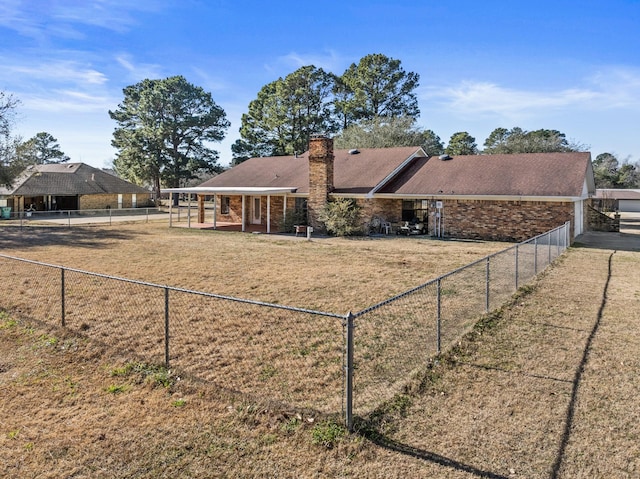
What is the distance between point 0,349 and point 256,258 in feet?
29.8

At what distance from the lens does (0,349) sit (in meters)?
6.97

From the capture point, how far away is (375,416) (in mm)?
4832

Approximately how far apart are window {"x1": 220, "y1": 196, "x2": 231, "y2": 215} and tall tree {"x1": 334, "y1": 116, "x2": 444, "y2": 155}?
50.4 feet

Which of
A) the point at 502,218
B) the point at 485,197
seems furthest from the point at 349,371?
the point at 502,218

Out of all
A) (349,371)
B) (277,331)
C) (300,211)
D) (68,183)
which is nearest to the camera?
(349,371)

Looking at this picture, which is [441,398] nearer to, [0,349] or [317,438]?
[317,438]

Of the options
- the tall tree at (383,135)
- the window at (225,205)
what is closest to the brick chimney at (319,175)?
the window at (225,205)

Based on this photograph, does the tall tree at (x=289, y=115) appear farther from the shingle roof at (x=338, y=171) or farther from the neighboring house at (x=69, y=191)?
the shingle roof at (x=338, y=171)

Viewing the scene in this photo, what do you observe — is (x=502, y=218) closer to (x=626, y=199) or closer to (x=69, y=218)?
(x=69, y=218)

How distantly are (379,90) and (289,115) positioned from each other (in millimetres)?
10706

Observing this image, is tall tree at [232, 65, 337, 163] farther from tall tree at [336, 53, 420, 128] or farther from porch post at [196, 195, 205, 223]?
porch post at [196, 195, 205, 223]

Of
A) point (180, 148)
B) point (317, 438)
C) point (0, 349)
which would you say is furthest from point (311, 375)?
point (180, 148)

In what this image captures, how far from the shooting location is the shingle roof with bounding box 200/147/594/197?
829 inches

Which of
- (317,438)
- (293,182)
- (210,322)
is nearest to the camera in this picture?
(317,438)
